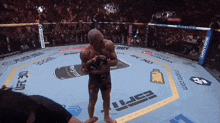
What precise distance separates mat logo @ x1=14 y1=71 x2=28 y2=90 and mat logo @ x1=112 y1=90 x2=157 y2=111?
7.55 feet

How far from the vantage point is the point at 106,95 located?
1878mm

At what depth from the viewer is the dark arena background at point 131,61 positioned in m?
2.49

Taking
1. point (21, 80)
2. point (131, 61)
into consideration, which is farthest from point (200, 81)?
point (21, 80)

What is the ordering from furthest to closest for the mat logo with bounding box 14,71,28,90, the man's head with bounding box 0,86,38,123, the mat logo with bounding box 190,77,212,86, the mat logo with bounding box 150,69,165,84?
the mat logo with bounding box 150,69,165,84 < the mat logo with bounding box 190,77,212,86 < the mat logo with bounding box 14,71,28,90 < the man's head with bounding box 0,86,38,123

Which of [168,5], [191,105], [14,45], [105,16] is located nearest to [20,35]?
[14,45]

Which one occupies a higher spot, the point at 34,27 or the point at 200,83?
the point at 34,27

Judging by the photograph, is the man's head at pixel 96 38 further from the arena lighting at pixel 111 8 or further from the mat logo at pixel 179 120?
the arena lighting at pixel 111 8

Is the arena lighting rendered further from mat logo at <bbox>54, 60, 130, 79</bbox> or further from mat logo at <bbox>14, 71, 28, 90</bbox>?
mat logo at <bbox>14, 71, 28, 90</bbox>

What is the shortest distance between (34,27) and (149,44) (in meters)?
7.01

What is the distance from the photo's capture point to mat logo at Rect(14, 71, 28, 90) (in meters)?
3.12

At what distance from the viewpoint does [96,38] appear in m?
1.57

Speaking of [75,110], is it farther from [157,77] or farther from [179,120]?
[157,77]

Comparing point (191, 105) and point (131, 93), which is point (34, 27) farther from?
point (191, 105)

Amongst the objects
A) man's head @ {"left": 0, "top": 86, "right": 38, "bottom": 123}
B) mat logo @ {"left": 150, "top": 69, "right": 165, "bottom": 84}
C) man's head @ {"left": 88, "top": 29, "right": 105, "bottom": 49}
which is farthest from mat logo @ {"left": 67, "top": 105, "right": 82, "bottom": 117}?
mat logo @ {"left": 150, "top": 69, "right": 165, "bottom": 84}
